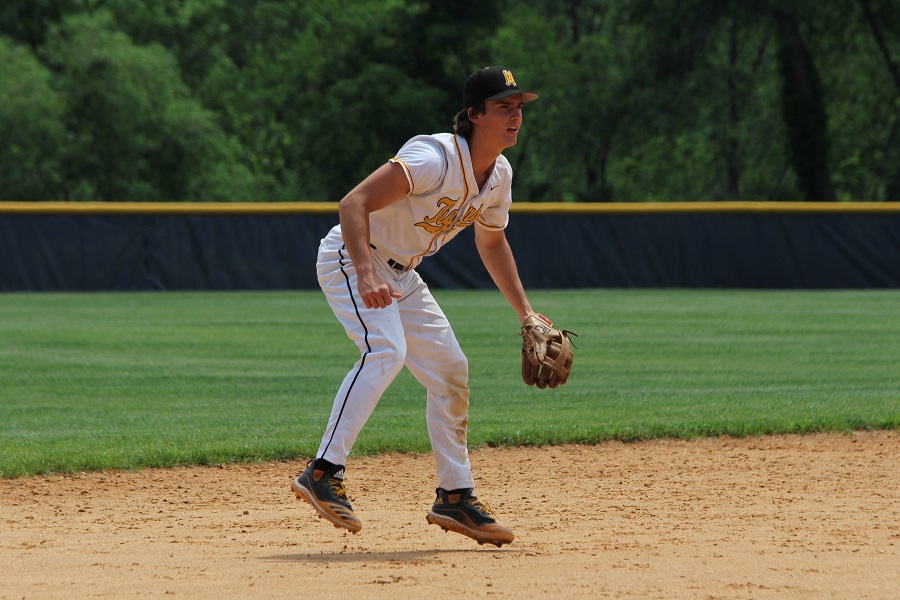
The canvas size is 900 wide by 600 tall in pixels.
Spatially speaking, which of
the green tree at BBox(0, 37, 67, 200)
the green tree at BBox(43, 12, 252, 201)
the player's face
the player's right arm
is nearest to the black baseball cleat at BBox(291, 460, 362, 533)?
the player's right arm

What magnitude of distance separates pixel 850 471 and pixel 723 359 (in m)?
5.24

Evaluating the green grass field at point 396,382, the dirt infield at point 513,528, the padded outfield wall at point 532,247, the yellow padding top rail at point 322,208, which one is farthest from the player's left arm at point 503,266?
the yellow padding top rail at point 322,208

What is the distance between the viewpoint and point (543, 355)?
452cm

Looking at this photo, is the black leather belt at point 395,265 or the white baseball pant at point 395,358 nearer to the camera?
the white baseball pant at point 395,358

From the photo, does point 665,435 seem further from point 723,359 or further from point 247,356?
point 247,356

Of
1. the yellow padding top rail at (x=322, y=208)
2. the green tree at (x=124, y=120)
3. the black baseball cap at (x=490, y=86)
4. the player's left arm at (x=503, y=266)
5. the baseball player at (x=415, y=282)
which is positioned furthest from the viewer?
the green tree at (x=124, y=120)

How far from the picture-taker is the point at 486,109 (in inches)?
165

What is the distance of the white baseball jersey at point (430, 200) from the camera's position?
13.4 feet

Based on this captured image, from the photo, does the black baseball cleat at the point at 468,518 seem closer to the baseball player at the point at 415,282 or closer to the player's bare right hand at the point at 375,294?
the baseball player at the point at 415,282

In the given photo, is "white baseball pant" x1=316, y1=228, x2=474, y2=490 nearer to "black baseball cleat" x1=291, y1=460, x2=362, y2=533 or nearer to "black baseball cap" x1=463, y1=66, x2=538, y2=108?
"black baseball cleat" x1=291, y1=460, x2=362, y2=533

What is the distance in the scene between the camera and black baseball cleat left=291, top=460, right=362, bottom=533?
414 cm

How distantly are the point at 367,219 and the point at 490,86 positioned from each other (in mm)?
657

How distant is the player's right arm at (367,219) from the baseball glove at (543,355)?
2.43ft

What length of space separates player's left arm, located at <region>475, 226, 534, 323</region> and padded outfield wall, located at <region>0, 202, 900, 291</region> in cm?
1608
